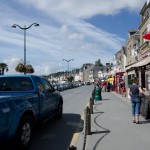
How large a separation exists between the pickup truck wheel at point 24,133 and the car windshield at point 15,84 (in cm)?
178

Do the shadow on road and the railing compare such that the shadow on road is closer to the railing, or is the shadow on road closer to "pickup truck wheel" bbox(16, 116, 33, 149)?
"pickup truck wheel" bbox(16, 116, 33, 149)

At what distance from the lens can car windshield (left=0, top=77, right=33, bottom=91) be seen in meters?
9.36

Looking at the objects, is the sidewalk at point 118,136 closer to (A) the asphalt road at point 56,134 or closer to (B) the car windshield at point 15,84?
(A) the asphalt road at point 56,134

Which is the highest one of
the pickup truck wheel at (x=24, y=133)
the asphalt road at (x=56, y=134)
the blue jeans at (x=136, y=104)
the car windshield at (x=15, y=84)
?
the car windshield at (x=15, y=84)

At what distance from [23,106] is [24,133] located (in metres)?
0.66

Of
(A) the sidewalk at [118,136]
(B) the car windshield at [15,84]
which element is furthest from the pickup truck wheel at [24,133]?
(B) the car windshield at [15,84]

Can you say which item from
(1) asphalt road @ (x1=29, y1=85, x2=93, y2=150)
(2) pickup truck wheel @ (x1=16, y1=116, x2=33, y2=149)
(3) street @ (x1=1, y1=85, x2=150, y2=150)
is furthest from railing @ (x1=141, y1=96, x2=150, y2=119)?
(2) pickup truck wheel @ (x1=16, y1=116, x2=33, y2=149)

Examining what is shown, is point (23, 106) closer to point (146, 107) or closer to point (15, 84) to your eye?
point (15, 84)

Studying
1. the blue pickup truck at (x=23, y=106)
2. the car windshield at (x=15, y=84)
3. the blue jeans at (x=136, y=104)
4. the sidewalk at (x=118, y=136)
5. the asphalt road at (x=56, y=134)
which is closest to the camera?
the blue pickup truck at (x=23, y=106)

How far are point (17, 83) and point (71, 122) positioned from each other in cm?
304

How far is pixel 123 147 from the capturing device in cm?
734

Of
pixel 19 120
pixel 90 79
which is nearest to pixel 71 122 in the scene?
pixel 19 120

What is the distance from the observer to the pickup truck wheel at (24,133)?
22.9 ft

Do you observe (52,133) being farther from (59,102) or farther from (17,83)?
(59,102)
